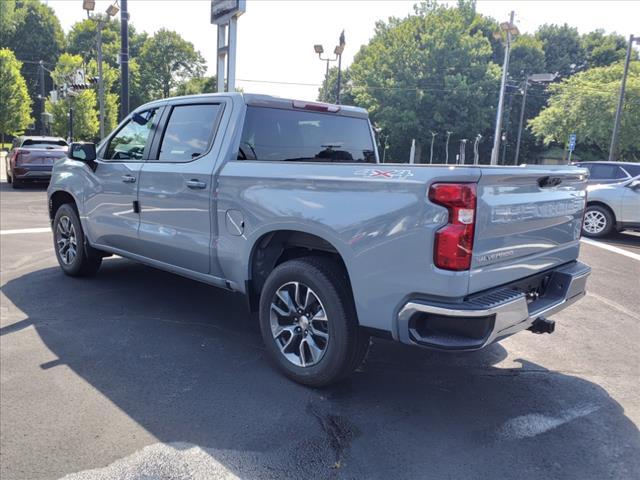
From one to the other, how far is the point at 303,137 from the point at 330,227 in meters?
1.58

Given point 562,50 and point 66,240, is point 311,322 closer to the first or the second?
point 66,240

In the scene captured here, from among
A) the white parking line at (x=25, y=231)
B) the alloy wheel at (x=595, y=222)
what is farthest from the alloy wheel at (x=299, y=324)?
the alloy wheel at (x=595, y=222)

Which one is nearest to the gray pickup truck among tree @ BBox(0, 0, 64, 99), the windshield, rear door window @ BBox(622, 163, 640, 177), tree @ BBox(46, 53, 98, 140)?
rear door window @ BBox(622, 163, 640, 177)

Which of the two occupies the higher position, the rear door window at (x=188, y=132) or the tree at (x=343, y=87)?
the tree at (x=343, y=87)

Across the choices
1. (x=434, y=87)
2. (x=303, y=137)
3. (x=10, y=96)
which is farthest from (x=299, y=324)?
(x=434, y=87)

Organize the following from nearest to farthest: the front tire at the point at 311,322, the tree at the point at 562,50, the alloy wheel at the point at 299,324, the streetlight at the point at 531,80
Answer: the front tire at the point at 311,322, the alloy wheel at the point at 299,324, the streetlight at the point at 531,80, the tree at the point at 562,50

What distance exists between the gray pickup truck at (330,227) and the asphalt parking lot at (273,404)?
46 centimetres

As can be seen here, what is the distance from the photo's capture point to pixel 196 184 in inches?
167

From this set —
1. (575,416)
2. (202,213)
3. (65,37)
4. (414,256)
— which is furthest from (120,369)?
(65,37)

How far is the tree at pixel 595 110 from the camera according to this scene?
3359 centimetres

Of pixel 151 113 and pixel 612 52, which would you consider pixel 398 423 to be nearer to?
pixel 151 113

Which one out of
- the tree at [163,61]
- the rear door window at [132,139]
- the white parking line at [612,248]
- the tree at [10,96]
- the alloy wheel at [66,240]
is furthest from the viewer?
the tree at [163,61]

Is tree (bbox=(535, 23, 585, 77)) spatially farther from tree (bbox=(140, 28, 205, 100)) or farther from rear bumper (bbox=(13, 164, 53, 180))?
rear bumper (bbox=(13, 164, 53, 180))

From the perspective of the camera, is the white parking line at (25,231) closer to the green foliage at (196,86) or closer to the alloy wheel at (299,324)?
the alloy wheel at (299,324)
